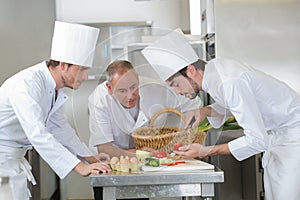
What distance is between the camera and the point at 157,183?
5.55 feet

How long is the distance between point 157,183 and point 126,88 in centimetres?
54

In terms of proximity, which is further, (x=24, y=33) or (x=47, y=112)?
(x=24, y=33)

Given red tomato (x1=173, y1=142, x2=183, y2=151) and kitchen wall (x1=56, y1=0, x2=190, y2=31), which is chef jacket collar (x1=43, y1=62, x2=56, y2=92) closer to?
red tomato (x1=173, y1=142, x2=183, y2=151)

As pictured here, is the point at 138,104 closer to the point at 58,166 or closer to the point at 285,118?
the point at 58,166

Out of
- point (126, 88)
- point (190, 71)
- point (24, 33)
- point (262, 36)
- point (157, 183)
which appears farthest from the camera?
point (24, 33)

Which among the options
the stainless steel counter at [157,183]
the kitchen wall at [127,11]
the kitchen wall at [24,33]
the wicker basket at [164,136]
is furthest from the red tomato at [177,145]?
the kitchen wall at [127,11]

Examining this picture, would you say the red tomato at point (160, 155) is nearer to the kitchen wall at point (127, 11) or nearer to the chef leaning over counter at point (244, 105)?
the chef leaning over counter at point (244, 105)

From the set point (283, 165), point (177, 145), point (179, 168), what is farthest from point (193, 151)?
point (283, 165)

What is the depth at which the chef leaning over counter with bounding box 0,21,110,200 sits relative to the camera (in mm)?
1804

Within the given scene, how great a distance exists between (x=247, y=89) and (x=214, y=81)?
133mm

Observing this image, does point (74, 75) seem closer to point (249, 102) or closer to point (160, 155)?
point (160, 155)

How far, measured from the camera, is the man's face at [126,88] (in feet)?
6.79

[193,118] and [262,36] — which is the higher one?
[262,36]

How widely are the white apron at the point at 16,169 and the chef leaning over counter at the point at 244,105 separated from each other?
623 mm
